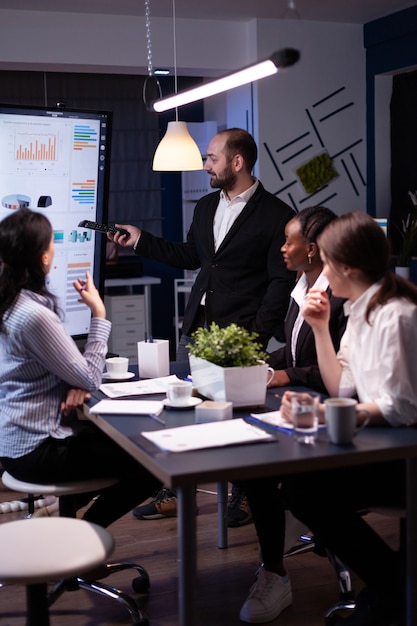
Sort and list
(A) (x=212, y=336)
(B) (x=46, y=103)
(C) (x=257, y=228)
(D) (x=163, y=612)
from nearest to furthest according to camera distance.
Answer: (A) (x=212, y=336) < (D) (x=163, y=612) < (C) (x=257, y=228) < (B) (x=46, y=103)

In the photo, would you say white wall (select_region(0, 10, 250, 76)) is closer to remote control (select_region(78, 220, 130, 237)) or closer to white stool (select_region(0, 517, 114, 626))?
remote control (select_region(78, 220, 130, 237))

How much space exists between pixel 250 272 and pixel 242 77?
1173mm

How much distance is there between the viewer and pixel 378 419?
2.23 meters

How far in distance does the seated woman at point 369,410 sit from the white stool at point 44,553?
1.98 feet

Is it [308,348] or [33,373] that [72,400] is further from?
[308,348]

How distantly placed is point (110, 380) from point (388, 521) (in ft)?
4.67

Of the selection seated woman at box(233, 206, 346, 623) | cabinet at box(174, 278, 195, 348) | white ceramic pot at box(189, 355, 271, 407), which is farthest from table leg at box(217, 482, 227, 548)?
cabinet at box(174, 278, 195, 348)

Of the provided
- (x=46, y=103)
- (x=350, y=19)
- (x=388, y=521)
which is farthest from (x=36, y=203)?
(x=46, y=103)

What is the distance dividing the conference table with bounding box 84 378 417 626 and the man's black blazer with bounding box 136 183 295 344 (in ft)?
5.24

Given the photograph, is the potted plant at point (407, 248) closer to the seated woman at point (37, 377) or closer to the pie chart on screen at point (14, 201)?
the pie chart on screen at point (14, 201)

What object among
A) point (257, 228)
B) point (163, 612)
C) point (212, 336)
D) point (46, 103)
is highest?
point (46, 103)

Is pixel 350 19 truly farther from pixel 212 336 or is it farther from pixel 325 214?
pixel 212 336

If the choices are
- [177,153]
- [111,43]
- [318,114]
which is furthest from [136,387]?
[318,114]

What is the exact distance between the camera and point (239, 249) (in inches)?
152
